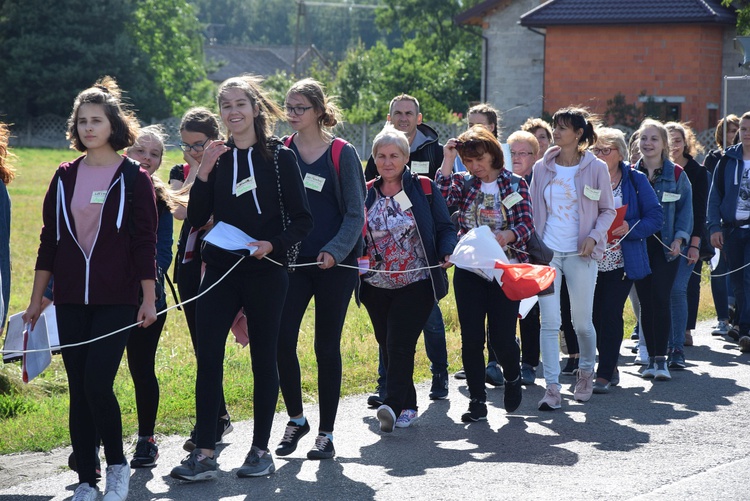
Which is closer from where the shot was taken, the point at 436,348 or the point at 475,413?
the point at 475,413

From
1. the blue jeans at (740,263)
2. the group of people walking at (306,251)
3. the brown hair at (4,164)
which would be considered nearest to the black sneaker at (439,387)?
the group of people walking at (306,251)

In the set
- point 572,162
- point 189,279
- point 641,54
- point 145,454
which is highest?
point 641,54

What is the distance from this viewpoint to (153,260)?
18.0 feet

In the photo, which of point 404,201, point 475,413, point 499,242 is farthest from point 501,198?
point 475,413

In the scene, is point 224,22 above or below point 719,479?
above

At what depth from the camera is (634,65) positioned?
35406mm

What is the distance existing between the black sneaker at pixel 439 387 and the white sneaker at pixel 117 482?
9.92ft

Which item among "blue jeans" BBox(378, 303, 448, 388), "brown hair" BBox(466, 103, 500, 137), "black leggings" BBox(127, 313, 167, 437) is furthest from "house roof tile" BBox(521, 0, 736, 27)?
"black leggings" BBox(127, 313, 167, 437)

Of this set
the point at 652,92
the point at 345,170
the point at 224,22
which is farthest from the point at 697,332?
the point at 224,22

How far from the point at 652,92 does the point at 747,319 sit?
26133 millimetres

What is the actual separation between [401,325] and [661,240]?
10.4 feet

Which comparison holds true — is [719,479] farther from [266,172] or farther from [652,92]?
[652,92]

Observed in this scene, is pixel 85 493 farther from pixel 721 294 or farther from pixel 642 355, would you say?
pixel 721 294

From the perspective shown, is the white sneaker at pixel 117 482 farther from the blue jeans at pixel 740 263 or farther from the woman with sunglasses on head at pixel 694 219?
the blue jeans at pixel 740 263
